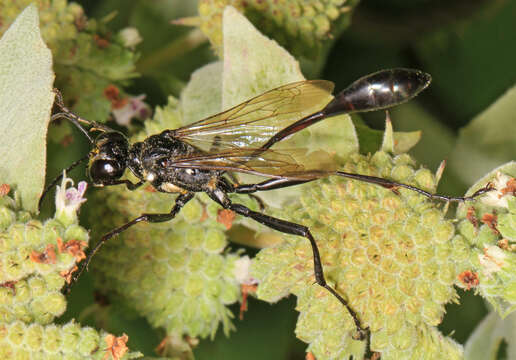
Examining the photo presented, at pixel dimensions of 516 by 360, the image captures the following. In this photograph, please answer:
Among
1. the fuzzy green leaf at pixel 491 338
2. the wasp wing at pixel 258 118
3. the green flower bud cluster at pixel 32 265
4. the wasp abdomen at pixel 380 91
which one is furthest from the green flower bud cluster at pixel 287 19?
the fuzzy green leaf at pixel 491 338

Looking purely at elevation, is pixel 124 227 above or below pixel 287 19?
below

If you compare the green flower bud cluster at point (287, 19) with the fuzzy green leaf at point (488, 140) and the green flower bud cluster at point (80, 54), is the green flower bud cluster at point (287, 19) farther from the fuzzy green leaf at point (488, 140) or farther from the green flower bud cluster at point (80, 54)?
the fuzzy green leaf at point (488, 140)

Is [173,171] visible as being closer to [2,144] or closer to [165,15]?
[2,144]

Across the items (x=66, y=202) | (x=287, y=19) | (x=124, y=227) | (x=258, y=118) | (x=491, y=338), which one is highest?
(x=287, y=19)

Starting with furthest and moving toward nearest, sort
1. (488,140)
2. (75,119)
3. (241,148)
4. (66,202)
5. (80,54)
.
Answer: (488,140), (80,54), (75,119), (241,148), (66,202)

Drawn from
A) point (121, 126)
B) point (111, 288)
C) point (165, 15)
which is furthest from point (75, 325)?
point (165, 15)

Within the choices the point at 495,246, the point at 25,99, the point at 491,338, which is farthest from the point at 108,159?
the point at 491,338

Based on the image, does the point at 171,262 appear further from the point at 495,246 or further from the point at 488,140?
the point at 488,140
